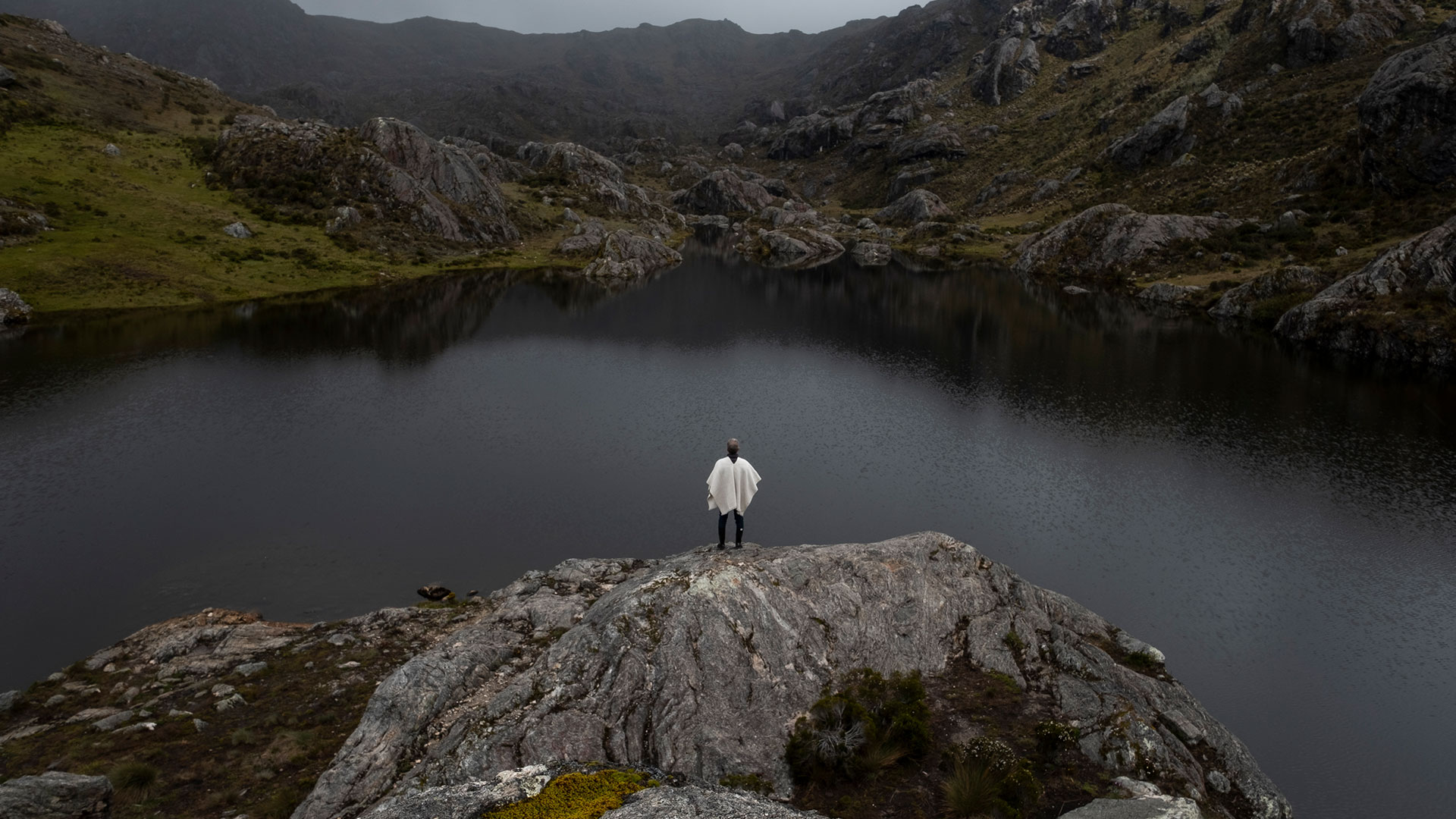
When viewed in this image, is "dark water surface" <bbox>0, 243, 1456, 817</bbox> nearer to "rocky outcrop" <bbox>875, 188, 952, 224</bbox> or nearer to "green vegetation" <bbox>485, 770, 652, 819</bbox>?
"green vegetation" <bbox>485, 770, 652, 819</bbox>

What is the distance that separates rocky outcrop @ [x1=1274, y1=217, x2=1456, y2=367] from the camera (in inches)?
2419

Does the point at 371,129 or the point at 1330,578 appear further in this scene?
the point at 371,129

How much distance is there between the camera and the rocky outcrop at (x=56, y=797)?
40.5ft

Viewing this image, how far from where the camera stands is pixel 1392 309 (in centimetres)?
6500

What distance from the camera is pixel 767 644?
614 inches

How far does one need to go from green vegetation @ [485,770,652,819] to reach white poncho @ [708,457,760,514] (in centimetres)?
1065

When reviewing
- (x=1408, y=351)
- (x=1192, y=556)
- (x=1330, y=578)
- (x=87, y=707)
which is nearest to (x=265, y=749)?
(x=87, y=707)

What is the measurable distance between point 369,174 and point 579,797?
13509cm

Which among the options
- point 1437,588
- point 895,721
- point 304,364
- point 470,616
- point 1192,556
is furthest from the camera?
point 304,364

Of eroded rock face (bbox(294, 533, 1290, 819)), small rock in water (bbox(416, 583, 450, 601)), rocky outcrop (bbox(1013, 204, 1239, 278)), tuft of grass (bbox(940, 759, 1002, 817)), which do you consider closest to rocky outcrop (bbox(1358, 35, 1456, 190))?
rocky outcrop (bbox(1013, 204, 1239, 278))

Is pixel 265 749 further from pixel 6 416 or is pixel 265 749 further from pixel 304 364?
pixel 304 364

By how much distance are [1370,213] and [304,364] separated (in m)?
123

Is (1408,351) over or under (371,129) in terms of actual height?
under

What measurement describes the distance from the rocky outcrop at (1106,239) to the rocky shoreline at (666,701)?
354 ft
